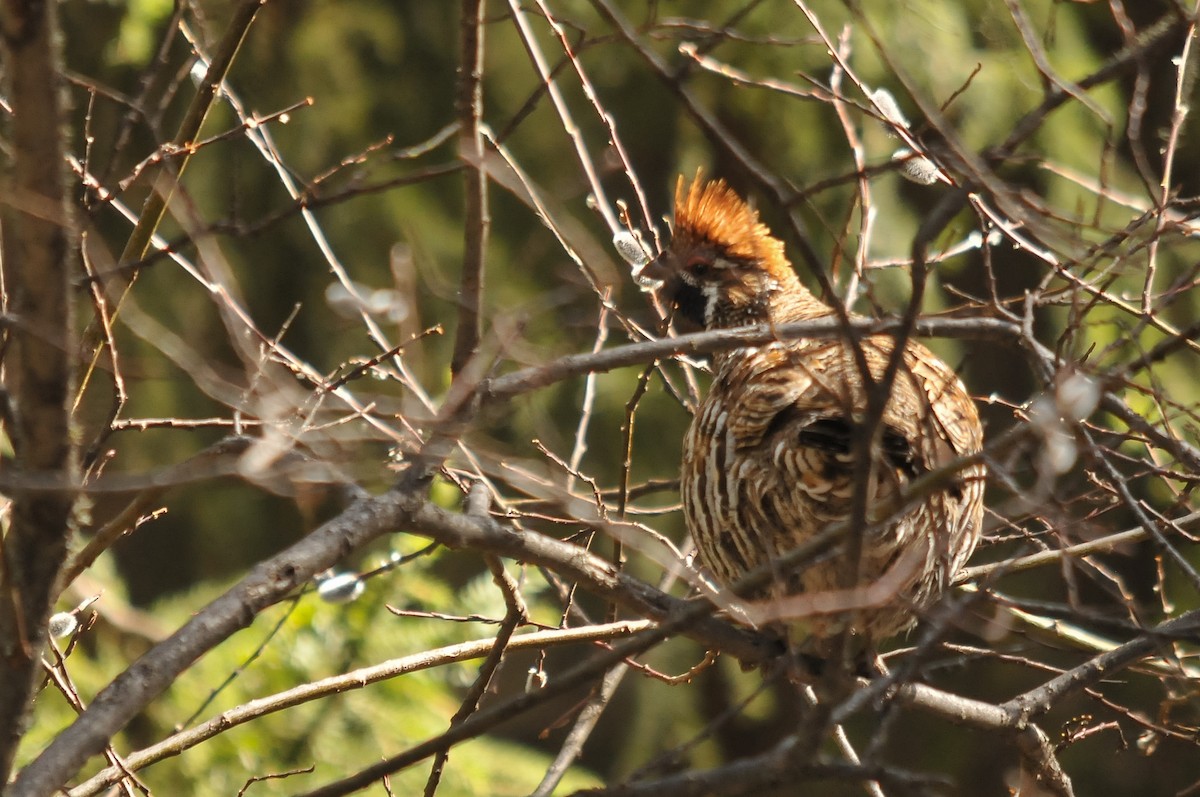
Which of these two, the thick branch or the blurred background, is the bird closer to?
the blurred background

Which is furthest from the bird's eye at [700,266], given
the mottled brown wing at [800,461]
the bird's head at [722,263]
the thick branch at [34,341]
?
the thick branch at [34,341]

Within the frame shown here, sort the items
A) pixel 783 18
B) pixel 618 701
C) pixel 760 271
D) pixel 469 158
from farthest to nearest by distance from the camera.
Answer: pixel 618 701, pixel 783 18, pixel 760 271, pixel 469 158

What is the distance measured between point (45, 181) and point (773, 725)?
6.37 m

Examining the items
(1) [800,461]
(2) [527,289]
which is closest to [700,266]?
(1) [800,461]

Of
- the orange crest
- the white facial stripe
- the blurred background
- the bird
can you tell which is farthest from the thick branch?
the white facial stripe

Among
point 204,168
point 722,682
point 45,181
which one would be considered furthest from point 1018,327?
point 204,168

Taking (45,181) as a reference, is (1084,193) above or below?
below

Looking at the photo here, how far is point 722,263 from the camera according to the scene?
4664 millimetres

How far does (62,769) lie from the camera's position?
1.82m

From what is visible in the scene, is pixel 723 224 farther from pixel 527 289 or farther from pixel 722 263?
pixel 527 289

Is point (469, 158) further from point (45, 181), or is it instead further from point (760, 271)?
point (760, 271)

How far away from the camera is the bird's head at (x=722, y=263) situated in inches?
180

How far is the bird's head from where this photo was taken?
4562 millimetres

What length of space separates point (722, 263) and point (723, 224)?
14 cm
